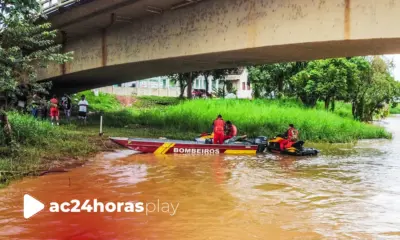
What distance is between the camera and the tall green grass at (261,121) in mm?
23516

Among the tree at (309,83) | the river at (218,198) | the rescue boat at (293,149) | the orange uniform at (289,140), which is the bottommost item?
the river at (218,198)

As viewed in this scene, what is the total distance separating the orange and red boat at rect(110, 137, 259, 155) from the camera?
15.5 m

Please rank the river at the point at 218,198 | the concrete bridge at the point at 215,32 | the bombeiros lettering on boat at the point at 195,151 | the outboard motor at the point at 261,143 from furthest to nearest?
1. the outboard motor at the point at 261,143
2. the bombeiros lettering on boat at the point at 195,151
3. the concrete bridge at the point at 215,32
4. the river at the point at 218,198

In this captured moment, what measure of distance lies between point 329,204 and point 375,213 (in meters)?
0.97

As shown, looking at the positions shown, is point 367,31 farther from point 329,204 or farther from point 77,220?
point 77,220

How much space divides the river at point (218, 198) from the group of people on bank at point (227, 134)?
1.94m

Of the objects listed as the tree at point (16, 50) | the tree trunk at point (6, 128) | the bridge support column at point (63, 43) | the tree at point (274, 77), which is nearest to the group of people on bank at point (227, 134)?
the tree at point (16, 50)

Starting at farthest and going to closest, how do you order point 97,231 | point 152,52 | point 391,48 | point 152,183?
point 152,52
point 391,48
point 152,183
point 97,231

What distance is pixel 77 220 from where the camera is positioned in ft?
23.6

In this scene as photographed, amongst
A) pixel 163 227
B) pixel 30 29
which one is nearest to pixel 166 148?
pixel 30 29

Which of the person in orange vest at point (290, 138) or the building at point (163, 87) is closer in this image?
the person in orange vest at point (290, 138)

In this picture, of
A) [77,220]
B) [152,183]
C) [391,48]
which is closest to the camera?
[77,220]

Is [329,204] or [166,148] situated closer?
[329,204]

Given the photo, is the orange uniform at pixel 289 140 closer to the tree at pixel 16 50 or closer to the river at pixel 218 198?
the river at pixel 218 198
